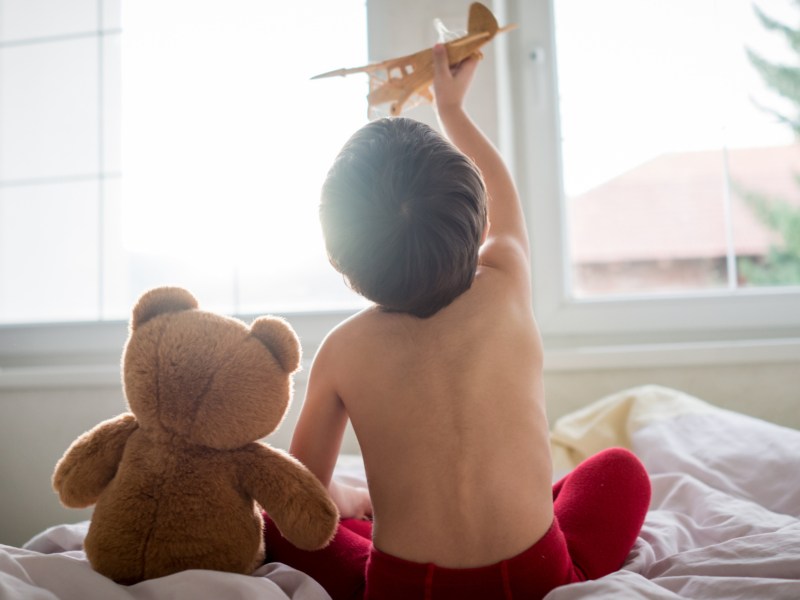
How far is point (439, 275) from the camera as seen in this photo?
2.40 feet

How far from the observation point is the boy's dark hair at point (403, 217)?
720 mm

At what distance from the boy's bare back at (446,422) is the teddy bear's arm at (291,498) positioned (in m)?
0.08

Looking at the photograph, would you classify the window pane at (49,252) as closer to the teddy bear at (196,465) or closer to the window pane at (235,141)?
the window pane at (235,141)

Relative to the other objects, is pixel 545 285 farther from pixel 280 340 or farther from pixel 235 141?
pixel 280 340

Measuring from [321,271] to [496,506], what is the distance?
1.16 metres

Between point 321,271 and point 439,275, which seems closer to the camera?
point 439,275

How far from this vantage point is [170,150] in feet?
6.30

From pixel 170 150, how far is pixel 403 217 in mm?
1387

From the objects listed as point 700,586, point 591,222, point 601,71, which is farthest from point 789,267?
point 700,586

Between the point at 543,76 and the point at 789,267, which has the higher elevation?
the point at 543,76

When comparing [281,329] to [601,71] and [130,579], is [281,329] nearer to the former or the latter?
[130,579]

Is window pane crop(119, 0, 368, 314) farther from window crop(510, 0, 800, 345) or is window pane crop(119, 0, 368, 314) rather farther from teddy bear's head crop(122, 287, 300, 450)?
teddy bear's head crop(122, 287, 300, 450)

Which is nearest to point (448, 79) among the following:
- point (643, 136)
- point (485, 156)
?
point (485, 156)

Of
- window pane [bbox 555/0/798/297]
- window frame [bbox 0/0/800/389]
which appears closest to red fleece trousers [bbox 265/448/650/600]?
window frame [bbox 0/0/800/389]
